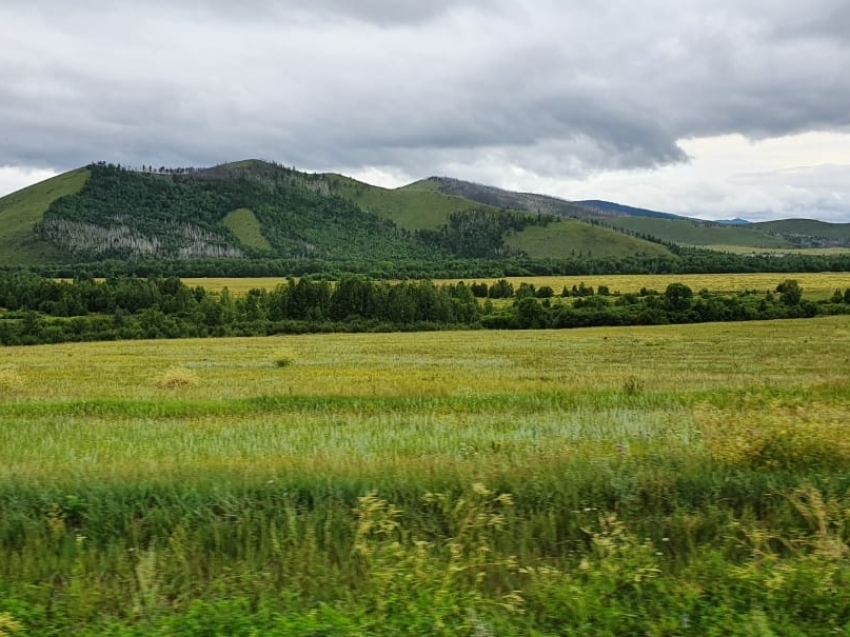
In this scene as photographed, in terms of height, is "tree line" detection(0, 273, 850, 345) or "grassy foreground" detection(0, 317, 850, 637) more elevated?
"grassy foreground" detection(0, 317, 850, 637)

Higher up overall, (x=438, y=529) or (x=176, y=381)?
(x=438, y=529)

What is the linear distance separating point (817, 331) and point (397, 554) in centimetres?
5222

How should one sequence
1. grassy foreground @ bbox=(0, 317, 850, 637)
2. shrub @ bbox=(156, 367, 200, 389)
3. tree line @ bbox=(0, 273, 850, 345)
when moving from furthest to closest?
tree line @ bbox=(0, 273, 850, 345), shrub @ bbox=(156, 367, 200, 389), grassy foreground @ bbox=(0, 317, 850, 637)

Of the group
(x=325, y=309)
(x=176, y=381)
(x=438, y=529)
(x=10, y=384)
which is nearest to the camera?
(x=438, y=529)

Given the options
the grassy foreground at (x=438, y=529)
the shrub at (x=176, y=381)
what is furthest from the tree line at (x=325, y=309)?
the grassy foreground at (x=438, y=529)

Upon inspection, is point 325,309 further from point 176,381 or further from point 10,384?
point 10,384

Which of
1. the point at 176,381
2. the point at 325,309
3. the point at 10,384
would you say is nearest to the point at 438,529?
the point at 176,381

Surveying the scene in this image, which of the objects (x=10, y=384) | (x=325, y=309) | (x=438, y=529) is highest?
(x=438, y=529)

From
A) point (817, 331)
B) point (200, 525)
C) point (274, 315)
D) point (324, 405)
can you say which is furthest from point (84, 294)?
point (200, 525)

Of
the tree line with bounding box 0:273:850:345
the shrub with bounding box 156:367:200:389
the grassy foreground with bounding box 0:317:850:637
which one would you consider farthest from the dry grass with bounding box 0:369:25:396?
the tree line with bounding box 0:273:850:345

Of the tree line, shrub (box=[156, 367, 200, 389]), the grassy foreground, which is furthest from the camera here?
the tree line

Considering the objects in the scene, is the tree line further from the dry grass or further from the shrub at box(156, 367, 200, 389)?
the shrub at box(156, 367, 200, 389)

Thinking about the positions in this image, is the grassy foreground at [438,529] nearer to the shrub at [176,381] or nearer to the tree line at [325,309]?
the shrub at [176,381]

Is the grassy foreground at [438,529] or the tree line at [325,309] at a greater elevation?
the grassy foreground at [438,529]
